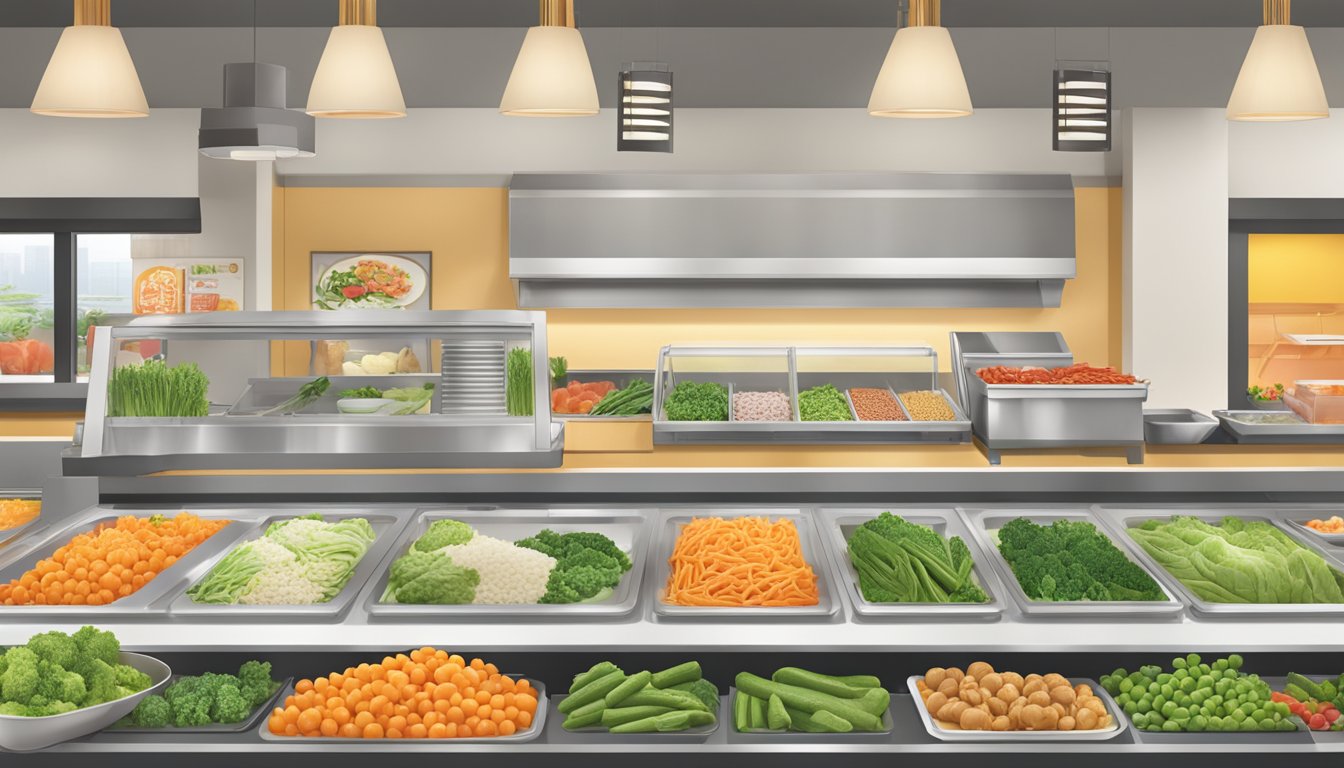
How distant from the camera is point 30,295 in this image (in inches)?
303

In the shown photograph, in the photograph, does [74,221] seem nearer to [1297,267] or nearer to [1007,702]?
[1007,702]

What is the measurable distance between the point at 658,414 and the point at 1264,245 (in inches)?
182

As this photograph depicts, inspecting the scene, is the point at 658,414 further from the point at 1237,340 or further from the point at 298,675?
the point at 1237,340

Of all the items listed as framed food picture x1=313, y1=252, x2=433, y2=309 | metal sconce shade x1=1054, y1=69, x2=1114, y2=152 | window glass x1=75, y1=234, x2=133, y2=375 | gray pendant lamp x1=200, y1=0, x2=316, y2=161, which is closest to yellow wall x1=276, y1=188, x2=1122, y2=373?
framed food picture x1=313, y1=252, x2=433, y2=309

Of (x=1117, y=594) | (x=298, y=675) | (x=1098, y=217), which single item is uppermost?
(x=1098, y=217)

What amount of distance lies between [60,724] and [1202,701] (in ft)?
9.10

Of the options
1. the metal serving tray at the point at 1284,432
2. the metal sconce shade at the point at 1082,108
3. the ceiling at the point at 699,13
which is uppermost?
the ceiling at the point at 699,13

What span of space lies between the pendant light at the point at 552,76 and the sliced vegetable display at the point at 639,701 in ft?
5.71

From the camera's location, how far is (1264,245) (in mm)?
7844

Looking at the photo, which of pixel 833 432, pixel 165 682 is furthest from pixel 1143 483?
pixel 165 682

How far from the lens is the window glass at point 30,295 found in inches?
300

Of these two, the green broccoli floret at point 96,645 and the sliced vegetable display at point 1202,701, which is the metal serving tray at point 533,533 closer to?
the green broccoli floret at point 96,645

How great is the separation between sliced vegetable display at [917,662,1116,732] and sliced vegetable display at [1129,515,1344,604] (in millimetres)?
552

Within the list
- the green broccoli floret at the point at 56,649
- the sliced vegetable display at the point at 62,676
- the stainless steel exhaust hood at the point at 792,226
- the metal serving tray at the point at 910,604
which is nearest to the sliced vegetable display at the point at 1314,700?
the metal serving tray at the point at 910,604
